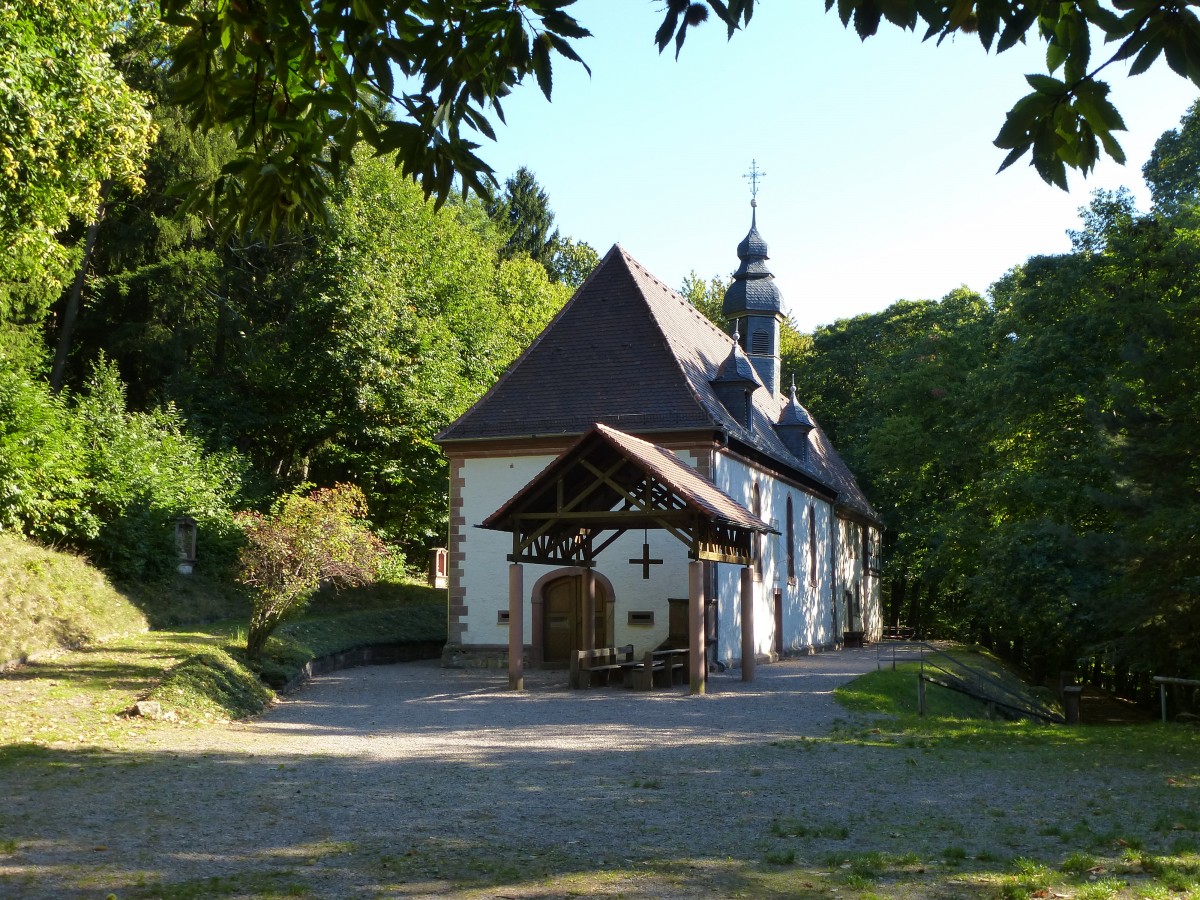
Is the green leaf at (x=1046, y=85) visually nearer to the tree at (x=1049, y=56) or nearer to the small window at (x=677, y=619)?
the tree at (x=1049, y=56)

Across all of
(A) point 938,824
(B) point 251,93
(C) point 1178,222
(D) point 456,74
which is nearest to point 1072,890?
(A) point 938,824

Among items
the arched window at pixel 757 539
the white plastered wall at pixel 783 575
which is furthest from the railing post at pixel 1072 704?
the arched window at pixel 757 539

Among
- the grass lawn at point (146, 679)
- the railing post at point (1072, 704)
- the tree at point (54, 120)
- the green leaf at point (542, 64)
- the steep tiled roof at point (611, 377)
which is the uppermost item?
the tree at point (54, 120)

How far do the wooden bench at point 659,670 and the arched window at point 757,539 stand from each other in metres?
5.49

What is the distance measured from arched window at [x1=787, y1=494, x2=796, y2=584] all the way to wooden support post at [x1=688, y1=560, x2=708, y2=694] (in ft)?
40.1

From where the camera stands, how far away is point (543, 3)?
4461 millimetres

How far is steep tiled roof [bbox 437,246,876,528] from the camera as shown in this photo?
24719 millimetres

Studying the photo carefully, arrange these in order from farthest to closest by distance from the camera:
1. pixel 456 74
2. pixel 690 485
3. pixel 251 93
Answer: pixel 690 485
pixel 251 93
pixel 456 74

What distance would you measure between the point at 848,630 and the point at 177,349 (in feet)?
77.3

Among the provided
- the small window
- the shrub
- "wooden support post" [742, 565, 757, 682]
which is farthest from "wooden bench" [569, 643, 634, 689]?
the shrub

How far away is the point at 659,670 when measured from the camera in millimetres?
21047

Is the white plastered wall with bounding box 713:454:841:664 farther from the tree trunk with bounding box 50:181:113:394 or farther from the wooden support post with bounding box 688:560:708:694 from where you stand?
the tree trunk with bounding box 50:181:113:394

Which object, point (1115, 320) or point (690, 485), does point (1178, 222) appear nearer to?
point (1115, 320)

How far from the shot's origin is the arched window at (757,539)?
89.0 feet
